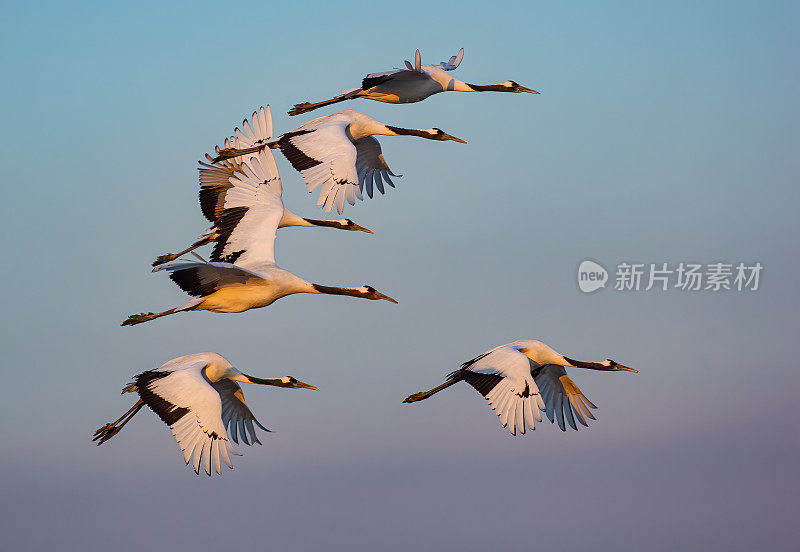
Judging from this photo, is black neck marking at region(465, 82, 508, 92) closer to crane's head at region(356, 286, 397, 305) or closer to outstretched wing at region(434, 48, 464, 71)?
outstretched wing at region(434, 48, 464, 71)

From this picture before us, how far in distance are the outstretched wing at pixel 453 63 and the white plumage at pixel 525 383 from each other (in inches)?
212

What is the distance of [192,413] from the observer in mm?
16391

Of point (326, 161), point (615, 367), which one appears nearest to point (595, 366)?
point (615, 367)

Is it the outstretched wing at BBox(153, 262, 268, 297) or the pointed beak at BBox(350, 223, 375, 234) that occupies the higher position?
the pointed beak at BBox(350, 223, 375, 234)

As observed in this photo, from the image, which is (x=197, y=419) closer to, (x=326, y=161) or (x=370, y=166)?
(x=326, y=161)

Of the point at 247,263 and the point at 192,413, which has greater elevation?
the point at 247,263

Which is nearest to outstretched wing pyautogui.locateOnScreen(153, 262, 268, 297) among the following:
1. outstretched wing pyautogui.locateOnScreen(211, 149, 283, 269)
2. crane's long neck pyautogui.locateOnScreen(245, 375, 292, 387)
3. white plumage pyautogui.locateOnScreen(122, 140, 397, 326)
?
white plumage pyautogui.locateOnScreen(122, 140, 397, 326)

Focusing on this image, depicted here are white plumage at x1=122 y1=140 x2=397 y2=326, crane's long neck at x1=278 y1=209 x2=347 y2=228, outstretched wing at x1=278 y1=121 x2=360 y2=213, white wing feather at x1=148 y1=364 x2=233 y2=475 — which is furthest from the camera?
crane's long neck at x1=278 y1=209 x2=347 y2=228

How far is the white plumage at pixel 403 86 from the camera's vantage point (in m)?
19.7

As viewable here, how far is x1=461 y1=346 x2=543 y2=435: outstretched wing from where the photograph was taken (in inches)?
693

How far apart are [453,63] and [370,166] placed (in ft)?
8.56

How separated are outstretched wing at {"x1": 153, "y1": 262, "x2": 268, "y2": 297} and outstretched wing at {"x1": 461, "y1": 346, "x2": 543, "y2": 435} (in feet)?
12.3

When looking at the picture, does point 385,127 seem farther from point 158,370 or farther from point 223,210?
point 158,370

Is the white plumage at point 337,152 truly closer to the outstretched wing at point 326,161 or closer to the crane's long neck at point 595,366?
the outstretched wing at point 326,161
